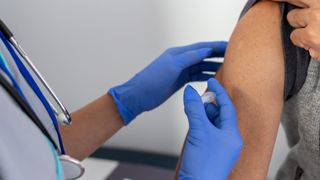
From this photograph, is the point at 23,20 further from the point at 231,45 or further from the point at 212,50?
the point at 231,45

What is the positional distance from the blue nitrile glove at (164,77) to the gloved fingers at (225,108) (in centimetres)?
25

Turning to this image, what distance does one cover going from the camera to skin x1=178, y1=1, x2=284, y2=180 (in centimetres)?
82

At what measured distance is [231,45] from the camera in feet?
2.80

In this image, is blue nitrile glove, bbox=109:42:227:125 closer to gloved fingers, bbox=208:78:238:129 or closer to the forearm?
the forearm

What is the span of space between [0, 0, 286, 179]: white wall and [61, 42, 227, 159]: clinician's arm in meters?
0.19

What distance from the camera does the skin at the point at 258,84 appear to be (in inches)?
32.1

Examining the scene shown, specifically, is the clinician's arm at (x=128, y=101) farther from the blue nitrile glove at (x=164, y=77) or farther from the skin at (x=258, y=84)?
the skin at (x=258, y=84)

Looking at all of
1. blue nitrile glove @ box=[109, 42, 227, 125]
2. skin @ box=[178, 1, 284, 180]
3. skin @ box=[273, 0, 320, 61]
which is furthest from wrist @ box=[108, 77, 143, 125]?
skin @ box=[273, 0, 320, 61]

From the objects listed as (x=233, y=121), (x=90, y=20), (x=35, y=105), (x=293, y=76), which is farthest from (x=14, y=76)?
(x=90, y=20)

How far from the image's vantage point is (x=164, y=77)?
3.69 feet

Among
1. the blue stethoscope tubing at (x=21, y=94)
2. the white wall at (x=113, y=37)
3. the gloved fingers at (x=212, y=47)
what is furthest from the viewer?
the white wall at (x=113, y=37)

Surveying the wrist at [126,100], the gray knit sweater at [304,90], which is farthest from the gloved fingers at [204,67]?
the gray knit sweater at [304,90]

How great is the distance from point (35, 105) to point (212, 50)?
1.79 feet

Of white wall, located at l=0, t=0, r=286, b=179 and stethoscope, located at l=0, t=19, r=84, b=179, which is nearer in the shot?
stethoscope, located at l=0, t=19, r=84, b=179
